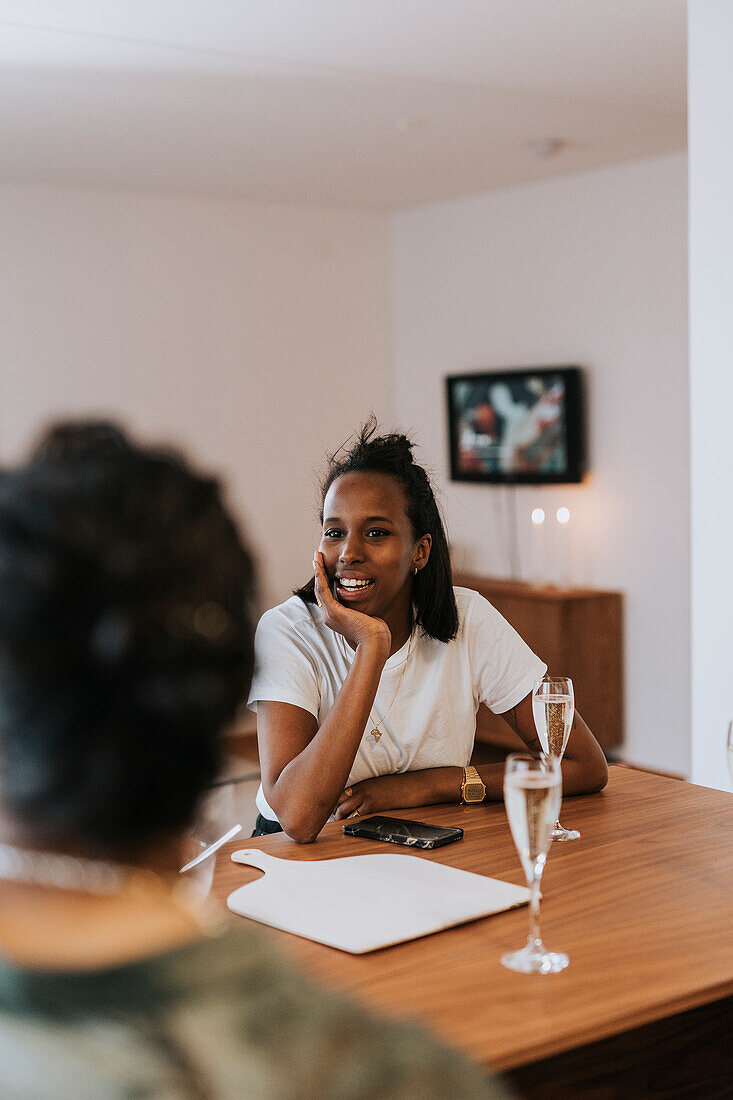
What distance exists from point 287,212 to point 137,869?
5602mm

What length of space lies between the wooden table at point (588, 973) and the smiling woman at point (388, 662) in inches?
8.8

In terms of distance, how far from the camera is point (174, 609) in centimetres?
73

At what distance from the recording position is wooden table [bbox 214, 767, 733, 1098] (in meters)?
1.16

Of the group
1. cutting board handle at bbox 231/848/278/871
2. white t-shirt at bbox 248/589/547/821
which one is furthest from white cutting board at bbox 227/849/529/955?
white t-shirt at bbox 248/589/547/821

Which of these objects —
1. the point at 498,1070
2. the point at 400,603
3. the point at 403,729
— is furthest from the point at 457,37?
the point at 498,1070

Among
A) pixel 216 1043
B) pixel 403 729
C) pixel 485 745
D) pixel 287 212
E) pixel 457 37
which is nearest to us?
pixel 216 1043

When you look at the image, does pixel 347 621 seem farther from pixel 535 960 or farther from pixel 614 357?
pixel 614 357

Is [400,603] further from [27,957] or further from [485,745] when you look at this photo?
[485,745]

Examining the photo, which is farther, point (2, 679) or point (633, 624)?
point (633, 624)

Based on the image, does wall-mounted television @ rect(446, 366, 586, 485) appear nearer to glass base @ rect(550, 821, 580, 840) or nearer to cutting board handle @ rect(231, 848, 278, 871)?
glass base @ rect(550, 821, 580, 840)

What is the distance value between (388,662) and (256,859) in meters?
0.59

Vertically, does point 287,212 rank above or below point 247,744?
above

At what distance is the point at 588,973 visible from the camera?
1.25 metres

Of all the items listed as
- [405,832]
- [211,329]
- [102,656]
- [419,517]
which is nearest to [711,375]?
[419,517]
